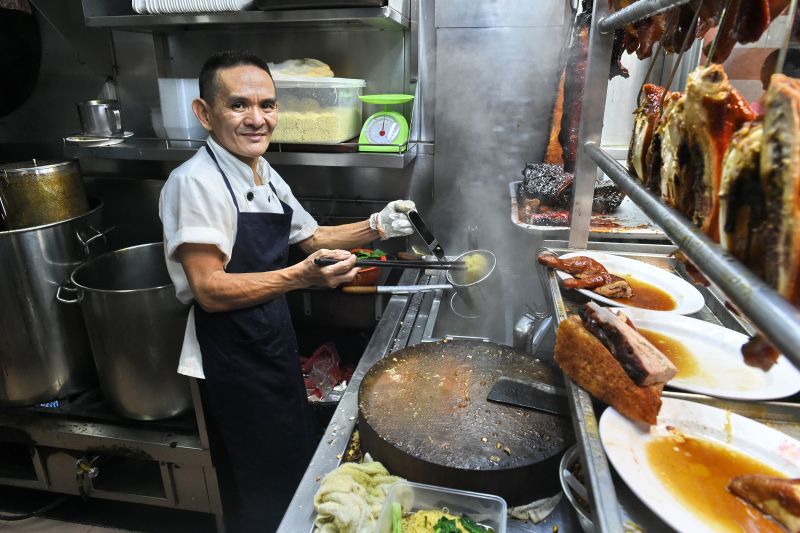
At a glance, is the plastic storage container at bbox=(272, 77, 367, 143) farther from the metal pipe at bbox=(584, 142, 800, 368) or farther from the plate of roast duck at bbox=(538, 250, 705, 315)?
the metal pipe at bbox=(584, 142, 800, 368)

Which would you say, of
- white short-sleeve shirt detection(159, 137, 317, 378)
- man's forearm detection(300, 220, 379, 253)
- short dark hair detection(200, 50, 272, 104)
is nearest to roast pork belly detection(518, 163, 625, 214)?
man's forearm detection(300, 220, 379, 253)

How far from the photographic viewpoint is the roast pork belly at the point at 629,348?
3.13ft

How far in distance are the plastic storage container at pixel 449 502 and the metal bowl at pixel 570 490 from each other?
0.13m

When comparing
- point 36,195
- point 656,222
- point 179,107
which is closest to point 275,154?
point 179,107

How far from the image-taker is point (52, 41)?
10.5ft

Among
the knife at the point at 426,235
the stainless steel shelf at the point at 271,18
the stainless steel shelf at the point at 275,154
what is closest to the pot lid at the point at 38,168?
the stainless steel shelf at the point at 275,154

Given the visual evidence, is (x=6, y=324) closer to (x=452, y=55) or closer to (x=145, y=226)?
(x=145, y=226)

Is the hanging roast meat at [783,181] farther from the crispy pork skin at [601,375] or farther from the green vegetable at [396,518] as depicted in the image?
the green vegetable at [396,518]

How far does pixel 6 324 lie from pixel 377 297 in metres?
1.80

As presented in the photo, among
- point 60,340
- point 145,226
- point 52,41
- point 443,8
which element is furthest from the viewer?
point 145,226

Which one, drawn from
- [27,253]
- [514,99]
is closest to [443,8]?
[514,99]

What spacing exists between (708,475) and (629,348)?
0.86 ft

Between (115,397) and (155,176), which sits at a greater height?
(155,176)

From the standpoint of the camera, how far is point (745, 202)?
0.62m
